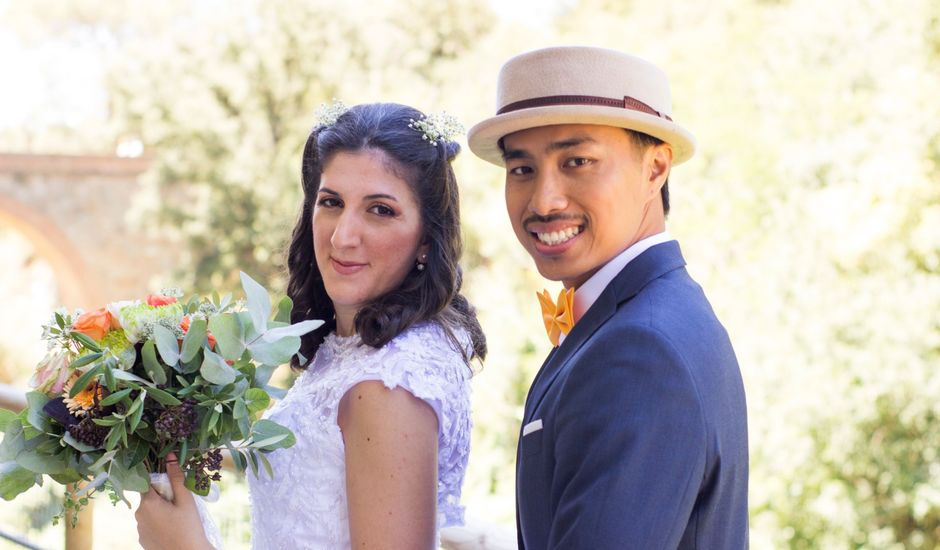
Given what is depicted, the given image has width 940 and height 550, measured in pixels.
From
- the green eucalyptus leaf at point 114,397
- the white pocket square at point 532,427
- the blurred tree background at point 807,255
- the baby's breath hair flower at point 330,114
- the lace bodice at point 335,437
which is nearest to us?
the white pocket square at point 532,427

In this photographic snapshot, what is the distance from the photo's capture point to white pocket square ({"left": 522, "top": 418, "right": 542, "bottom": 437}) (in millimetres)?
1384

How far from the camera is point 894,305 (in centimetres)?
518

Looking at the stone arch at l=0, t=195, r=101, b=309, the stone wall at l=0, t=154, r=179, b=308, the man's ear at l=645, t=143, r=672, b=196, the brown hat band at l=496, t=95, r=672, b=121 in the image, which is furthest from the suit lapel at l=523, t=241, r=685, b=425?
the stone arch at l=0, t=195, r=101, b=309

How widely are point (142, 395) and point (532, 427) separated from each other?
2.18 ft

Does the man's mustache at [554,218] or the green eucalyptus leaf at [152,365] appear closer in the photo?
the man's mustache at [554,218]

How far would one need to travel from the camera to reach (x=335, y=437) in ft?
6.30

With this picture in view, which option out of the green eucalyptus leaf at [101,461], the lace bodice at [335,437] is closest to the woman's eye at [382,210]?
the lace bodice at [335,437]

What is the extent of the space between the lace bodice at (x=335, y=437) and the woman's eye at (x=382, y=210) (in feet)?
0.81

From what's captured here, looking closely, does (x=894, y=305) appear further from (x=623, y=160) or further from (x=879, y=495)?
(x=623, y=160)

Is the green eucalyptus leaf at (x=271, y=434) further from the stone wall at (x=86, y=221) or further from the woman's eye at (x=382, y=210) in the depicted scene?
the stone wall at (x=86, y=221)

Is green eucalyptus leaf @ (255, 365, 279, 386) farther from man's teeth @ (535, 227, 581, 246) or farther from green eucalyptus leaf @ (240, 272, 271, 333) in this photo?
man's teeth @ (535, 227, 581, 246)

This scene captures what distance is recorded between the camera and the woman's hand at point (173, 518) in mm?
1801

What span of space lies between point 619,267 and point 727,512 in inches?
15.6

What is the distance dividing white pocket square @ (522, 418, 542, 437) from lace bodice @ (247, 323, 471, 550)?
446mm
